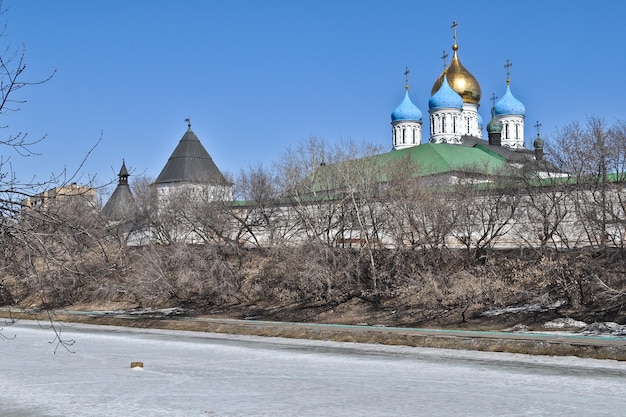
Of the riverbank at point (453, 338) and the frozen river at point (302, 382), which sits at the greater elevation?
the riverbank at point (453, 338)

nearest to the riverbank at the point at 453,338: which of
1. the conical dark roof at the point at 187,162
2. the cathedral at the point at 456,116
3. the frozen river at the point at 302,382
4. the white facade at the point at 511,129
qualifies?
the frozen river at the point at 302,382

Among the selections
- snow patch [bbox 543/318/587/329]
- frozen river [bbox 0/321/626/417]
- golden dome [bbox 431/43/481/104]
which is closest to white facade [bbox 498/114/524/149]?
golden dome [bbox 431/43/481/104]

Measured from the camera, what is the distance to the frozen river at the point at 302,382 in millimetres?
13297

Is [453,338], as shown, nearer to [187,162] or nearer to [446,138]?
[187,162]

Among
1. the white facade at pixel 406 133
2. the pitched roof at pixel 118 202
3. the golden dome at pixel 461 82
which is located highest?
the golden dome at pixel 461 82

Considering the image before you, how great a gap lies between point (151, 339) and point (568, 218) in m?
16.1

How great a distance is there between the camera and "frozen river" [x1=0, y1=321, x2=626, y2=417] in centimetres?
1330

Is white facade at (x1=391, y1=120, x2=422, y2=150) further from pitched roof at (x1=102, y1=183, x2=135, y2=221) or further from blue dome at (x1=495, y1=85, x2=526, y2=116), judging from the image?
pitched roof at (x1=102, y1=183, x2=135, y2=221)

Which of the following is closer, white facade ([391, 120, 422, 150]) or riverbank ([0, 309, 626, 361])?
riverbank ([0, 309, 626, 361])

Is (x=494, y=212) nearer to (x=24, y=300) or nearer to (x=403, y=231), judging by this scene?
(x=403, y=231)

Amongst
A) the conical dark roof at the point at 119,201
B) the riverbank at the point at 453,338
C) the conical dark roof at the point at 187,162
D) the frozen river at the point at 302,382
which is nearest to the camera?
the frozen river at the point at 302,382

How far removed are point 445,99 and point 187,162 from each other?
998 inches

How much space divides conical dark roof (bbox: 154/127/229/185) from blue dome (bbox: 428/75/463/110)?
2227cm

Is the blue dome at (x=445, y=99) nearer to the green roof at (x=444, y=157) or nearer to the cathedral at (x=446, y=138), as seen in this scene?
the cathedral at (x=446, y=138)
